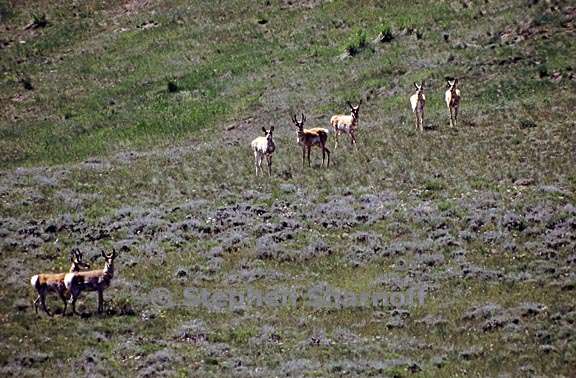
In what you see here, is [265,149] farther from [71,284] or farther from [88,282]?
[71,284]

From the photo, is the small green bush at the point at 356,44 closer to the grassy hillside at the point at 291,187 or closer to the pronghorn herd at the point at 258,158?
the grassy hillside at the point at 291,187

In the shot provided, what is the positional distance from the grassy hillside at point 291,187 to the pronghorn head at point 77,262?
21.8 inches

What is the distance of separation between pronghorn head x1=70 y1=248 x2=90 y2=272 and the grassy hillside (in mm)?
553

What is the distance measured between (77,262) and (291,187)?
31.9ft

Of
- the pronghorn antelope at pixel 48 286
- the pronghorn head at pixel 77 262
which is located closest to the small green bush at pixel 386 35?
the pronghorn head at pixel 77 262

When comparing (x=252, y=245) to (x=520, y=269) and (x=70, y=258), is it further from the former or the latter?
(x=520, y=269)

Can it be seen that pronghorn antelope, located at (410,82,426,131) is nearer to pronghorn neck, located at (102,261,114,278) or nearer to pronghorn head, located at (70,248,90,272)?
pronghorn head, located at (70,248,90,272)

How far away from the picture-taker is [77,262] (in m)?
30.1

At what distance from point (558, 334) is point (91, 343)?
36.5 feet

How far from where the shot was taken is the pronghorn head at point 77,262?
3002cm

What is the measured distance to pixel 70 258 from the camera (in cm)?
3306

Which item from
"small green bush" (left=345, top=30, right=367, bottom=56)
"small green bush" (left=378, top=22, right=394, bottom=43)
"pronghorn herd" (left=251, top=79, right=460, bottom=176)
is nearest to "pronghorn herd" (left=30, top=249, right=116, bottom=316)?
"pronghorn herd" (left=251, top=79, right=460, bottom=176)

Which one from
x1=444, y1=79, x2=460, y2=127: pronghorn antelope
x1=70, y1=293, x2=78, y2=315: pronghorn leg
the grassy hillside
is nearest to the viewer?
the grassy hillside

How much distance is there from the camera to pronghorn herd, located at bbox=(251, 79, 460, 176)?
39469mm
